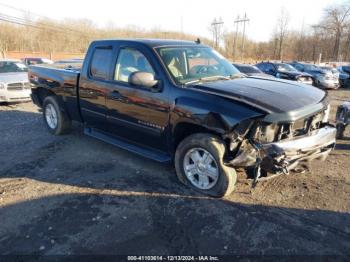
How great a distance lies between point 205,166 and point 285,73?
13811 mm

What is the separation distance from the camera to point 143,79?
4.14 meters

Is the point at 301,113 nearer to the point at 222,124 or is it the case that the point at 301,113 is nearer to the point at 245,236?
the point at 222,124

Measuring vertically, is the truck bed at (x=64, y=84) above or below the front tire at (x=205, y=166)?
above

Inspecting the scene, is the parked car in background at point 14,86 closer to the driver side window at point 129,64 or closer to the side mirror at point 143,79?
the driver side window at point 129,64

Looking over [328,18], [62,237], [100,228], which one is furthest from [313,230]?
[328,18]

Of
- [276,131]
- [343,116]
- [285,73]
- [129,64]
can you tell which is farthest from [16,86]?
[285,73]

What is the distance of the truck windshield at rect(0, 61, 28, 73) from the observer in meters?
11.4

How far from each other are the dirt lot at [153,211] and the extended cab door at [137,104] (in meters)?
0.63

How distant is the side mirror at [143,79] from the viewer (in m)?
4.14

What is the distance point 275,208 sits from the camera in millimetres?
3746

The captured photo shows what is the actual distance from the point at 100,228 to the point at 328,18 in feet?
218

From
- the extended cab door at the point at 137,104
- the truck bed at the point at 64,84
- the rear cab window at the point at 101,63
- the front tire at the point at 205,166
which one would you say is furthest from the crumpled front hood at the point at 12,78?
the front tire at the point at 205,166

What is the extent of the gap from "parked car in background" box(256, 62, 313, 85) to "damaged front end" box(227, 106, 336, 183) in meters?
12.2

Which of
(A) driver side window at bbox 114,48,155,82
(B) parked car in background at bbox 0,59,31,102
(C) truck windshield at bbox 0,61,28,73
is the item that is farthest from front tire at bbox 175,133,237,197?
(C) truck windshield at bbox 0,61,28,73
